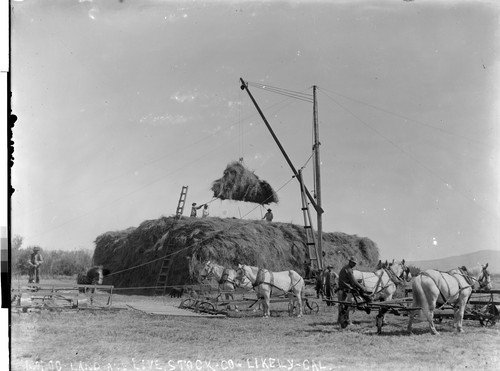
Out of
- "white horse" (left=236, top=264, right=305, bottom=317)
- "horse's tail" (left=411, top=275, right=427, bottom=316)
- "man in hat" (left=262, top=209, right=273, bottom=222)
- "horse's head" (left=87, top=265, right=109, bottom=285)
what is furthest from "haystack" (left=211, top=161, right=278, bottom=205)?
"horse's tail" (left=411, top=275, right=427, bottom=316)

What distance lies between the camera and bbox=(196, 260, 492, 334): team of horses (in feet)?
35.3

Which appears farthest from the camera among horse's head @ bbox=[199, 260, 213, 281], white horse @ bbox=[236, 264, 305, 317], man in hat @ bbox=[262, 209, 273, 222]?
man in hat @ bbox=[262, 209, 273, 222]

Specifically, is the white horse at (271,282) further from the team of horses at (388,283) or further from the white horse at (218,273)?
the white horse at (218,273)

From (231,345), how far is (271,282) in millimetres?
5246

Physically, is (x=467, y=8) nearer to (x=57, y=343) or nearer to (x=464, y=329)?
(x=464, y=329)

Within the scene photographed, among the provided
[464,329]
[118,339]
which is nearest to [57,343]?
[118,339]

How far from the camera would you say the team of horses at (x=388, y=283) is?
10.8 meters

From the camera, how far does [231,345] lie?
380 inches

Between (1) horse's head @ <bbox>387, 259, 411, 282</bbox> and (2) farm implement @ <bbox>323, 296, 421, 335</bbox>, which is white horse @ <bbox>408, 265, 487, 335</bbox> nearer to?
(2) farm implement @ <bbox>323, 296, 421, 335</bbox>


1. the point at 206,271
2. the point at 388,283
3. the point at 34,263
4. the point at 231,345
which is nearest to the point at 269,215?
the point at 206,271

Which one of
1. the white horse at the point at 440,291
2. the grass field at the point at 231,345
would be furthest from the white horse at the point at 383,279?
the white horse at the point at 440,291

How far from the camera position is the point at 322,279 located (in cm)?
1683

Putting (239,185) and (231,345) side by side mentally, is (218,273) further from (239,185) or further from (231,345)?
(231,345)

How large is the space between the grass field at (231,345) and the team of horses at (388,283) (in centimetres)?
73
